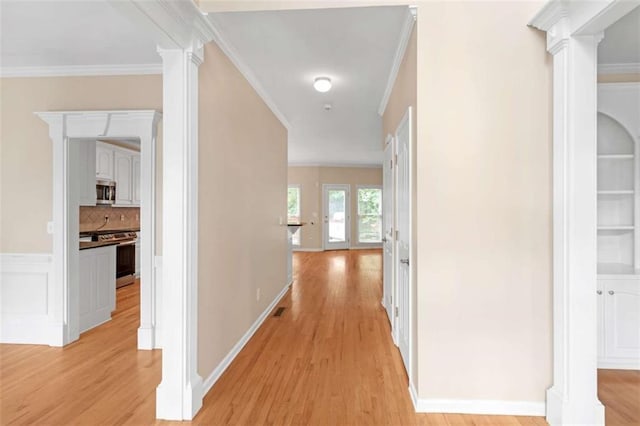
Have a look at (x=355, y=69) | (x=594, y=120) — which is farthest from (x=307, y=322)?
(x=594, y=120)

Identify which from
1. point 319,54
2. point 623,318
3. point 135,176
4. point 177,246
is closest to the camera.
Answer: point 177,246

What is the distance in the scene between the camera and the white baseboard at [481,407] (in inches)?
80.2

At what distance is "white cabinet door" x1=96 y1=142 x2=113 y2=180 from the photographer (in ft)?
17.2

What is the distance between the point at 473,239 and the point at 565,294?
0.56 metres

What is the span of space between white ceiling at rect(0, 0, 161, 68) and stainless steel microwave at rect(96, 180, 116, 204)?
2370 millimetres

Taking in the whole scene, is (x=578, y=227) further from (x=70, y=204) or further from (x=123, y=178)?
(x=123, y=178)

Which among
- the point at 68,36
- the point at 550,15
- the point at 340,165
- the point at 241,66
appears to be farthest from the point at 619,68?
the point at 340,165

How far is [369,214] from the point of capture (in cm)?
1108

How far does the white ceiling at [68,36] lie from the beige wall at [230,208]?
75 cm

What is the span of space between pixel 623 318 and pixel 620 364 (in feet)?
1.22

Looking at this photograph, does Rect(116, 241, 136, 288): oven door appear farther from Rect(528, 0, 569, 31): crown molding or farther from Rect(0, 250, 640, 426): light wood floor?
Rect(528, 0, 569, 31): crown molding

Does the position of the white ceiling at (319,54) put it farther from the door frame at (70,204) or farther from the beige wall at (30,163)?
the beige wall at (30,163)

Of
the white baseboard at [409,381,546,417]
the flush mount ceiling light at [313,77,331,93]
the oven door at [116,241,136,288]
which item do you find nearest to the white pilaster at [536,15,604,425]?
the white baseboard at [409,381,546,417]

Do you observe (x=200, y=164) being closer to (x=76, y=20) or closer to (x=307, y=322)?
(x=76, y=20)
